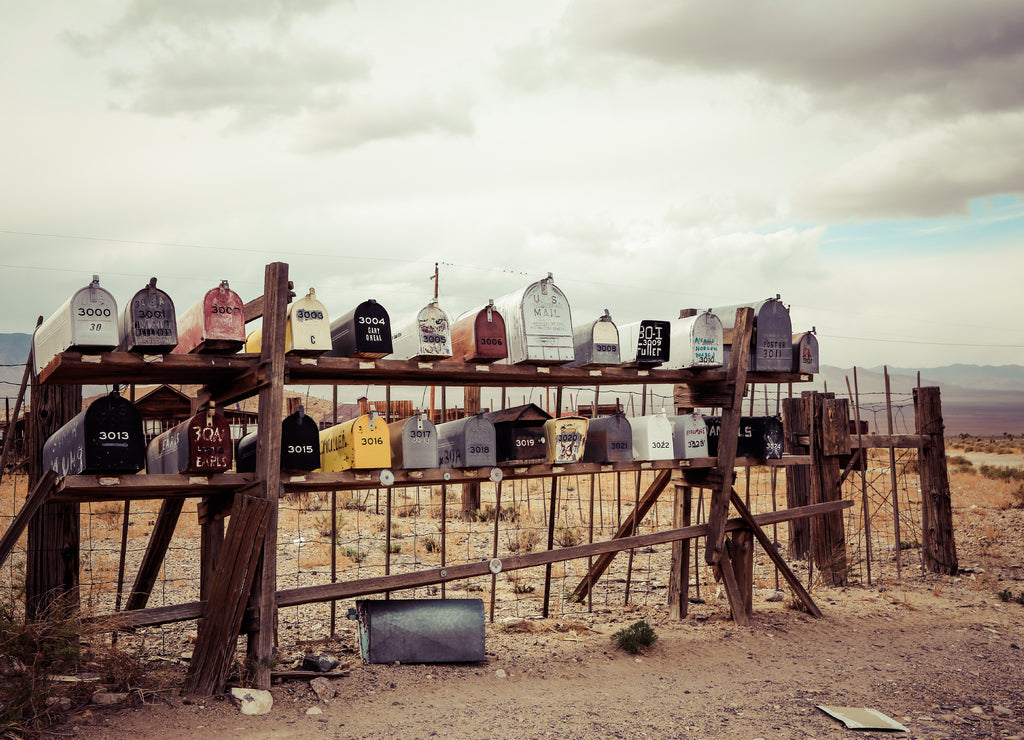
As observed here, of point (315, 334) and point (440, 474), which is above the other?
point (315, 334)

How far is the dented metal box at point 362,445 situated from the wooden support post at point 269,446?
1.46 feet

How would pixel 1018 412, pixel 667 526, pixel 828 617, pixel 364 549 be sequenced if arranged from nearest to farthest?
pixel 828 617, pixel 364 549, pixel 667 526, pixel 1018 412

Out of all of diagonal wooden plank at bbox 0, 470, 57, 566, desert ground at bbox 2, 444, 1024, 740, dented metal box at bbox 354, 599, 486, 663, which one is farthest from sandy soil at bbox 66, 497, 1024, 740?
diagonal wooden plank at bbox 0, 470, 57, 566

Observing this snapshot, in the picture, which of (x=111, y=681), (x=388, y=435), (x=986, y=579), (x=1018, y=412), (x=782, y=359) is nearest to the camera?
(x=111, y=681)

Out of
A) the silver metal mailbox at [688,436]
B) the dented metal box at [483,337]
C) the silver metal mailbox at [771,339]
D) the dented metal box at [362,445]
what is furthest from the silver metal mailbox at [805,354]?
the dented metal box at [362,445]

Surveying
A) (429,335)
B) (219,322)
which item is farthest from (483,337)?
(219,322)

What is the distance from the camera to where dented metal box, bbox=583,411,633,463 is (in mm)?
6266

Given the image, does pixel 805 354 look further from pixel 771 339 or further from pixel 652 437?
pixel 652 437

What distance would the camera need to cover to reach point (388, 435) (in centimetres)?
546

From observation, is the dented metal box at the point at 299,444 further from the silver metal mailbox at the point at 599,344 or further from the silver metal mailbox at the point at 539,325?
the silver metal mailbox at the point at 599,344

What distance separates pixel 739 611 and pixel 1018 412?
220471 millimetres

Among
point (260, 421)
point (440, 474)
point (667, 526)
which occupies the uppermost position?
point (260, 421)

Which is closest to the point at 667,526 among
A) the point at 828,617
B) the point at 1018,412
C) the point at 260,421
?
the point at 828,617

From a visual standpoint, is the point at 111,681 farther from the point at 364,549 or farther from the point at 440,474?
the point at 364,549
